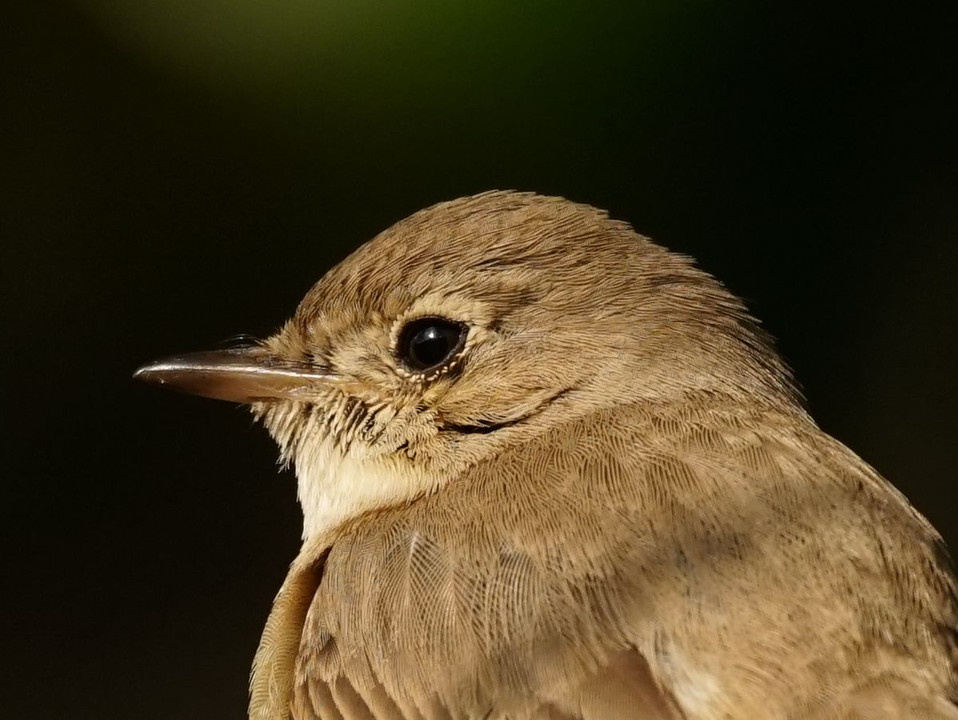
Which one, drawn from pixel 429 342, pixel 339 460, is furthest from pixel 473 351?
pixel 339 460

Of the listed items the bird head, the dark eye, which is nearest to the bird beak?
the bird head

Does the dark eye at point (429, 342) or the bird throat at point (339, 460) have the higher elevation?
the dark eye at point (429, 342)

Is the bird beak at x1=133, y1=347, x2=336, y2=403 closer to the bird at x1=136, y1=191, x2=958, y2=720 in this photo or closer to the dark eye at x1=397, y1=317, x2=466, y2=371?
the bird at x1=136, y1=191, x2=958, y2=720

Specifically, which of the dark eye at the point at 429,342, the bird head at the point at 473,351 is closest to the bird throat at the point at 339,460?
the bird head at the point at 473,351

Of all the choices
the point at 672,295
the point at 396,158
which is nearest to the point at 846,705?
the point at 672,295

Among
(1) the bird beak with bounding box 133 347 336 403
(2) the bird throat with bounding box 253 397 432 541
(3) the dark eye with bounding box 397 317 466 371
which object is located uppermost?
(3) the dark eye with bounding box 397 317 466 371

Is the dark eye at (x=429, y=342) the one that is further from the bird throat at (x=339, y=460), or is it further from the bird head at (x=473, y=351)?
the bird throat at (x=339, y=460)

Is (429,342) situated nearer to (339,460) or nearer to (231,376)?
(339,460)

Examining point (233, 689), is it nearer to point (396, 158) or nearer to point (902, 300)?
point (396, 158)

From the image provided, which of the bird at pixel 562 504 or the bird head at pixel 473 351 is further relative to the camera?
the bird head at pixel 473 351
